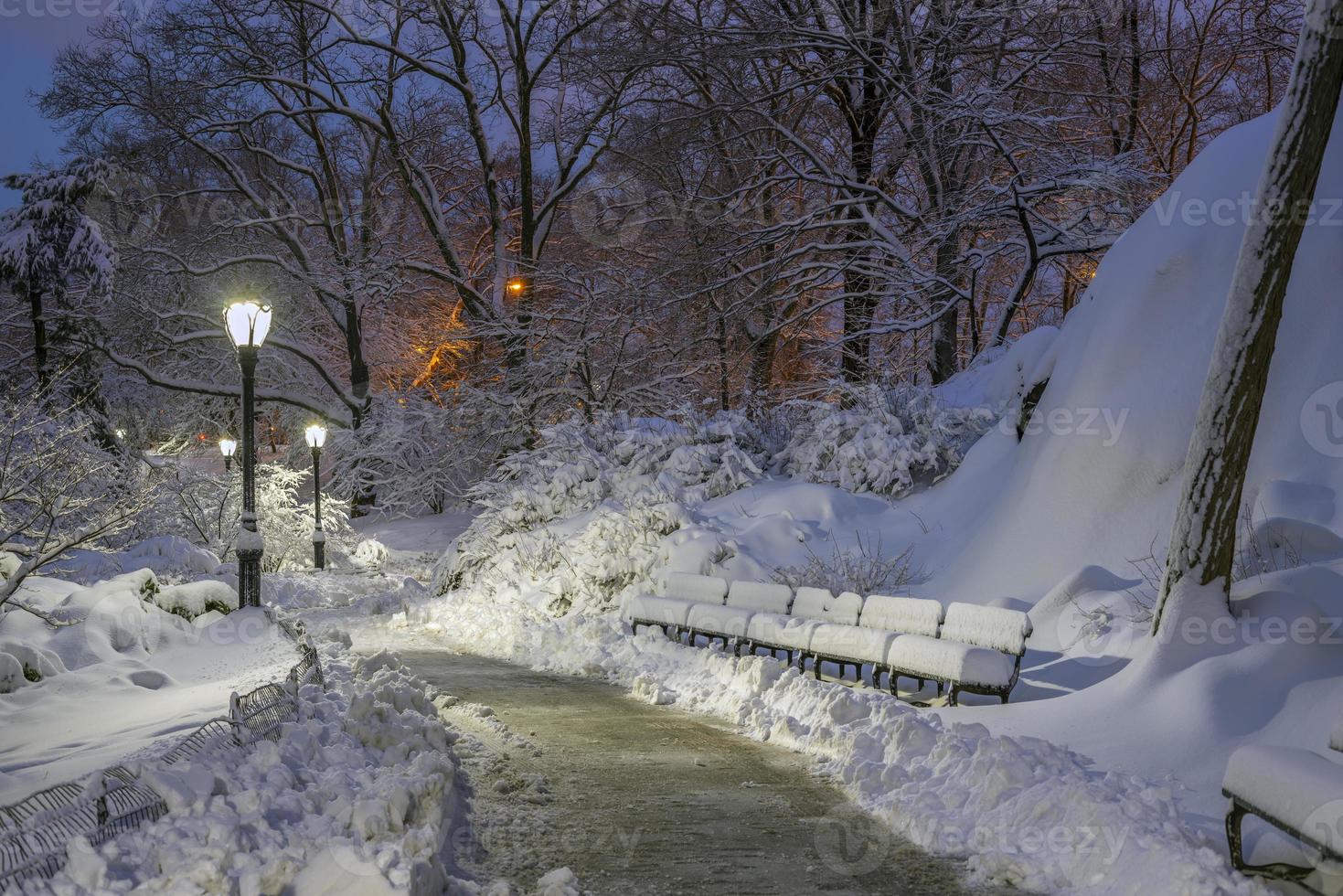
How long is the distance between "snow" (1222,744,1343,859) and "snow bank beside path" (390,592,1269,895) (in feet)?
1.18

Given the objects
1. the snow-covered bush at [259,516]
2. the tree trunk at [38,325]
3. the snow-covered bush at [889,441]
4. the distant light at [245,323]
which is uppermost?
the tree trunk at [38,325]

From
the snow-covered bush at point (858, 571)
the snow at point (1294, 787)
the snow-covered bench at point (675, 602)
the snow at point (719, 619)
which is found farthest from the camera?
the snow-covered bench at point (675, 602)

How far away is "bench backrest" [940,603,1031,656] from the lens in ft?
32.3

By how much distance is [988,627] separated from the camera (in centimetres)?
1027

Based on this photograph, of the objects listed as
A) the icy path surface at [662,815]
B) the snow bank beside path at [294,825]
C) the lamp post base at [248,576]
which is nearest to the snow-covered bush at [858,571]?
the icy path surface at [662,815]

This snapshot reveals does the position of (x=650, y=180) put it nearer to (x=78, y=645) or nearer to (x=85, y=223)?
(x=85, y=223)

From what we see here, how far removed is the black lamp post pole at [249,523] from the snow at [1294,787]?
418 inches

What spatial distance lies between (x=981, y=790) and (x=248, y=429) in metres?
9.48

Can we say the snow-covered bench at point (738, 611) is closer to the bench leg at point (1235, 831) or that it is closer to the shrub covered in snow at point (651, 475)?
the shrub covered in snow at point (651, 475)

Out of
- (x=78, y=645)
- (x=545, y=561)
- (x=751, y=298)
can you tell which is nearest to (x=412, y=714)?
(x=78, y=645)

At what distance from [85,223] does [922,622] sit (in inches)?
968

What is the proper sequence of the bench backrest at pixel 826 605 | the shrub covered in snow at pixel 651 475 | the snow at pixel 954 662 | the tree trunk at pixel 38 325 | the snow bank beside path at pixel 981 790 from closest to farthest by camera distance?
the snow bank beside path at pixel 981 790, the snow at pixel 954 662, the bench backrest at pixel 826 605, the shrub covered in snow at pixel 651 475, the tree trunk at pixel 38 325

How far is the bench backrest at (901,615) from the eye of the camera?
441 inches

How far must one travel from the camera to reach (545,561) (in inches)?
819
